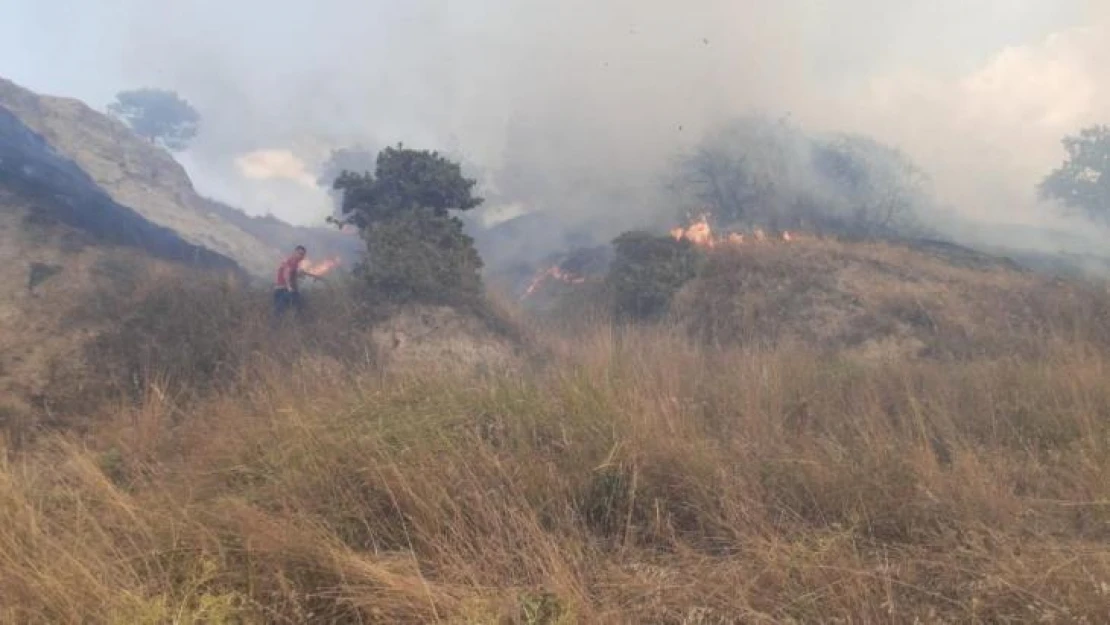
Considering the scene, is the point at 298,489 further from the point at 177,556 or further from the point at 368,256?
the point at 368,256

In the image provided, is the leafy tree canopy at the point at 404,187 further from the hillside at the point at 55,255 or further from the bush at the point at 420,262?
the hillside at the point at 55,255

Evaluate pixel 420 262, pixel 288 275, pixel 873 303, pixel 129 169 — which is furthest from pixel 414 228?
pixel 129 169

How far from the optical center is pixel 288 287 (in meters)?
12.5

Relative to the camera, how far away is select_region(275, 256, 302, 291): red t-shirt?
A: 12.4 metres

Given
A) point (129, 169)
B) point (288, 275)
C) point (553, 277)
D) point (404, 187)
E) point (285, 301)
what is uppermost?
point (129, 169)

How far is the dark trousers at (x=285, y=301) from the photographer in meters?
12.3

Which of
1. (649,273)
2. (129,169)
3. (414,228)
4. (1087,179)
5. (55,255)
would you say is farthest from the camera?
(1087,179)

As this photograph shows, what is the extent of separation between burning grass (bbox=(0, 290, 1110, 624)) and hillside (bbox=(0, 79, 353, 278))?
60.0 ft

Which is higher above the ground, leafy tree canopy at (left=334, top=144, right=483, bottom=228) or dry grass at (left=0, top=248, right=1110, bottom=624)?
leafy tree canopy at (left=334, top=144, right=483, bottom=228)

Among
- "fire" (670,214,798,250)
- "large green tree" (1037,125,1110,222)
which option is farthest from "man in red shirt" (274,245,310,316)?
"large green tree" (1037,125,1110,222)

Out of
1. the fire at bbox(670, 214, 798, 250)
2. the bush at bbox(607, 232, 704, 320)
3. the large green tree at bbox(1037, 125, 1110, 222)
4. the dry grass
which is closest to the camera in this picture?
the dry grass

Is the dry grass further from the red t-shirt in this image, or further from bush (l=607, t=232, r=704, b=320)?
bush (l=607, t=232, r=704, b=320)

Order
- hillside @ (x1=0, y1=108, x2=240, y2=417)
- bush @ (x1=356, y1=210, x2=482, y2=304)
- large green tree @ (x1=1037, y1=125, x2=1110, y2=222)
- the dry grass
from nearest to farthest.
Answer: the dry grass, hillside @ (x1=0, y1=108, x2=240, y2=417), bush @ (x1=356, y1=210, x2=482, y2=304), large green tree @ (x1=1037, y1=125, x2=1110, y2=222)

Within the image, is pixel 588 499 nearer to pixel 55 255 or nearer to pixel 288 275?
pixel 288 275
